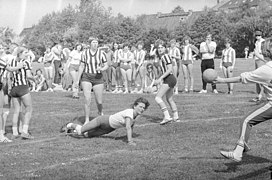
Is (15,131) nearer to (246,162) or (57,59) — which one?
(246,162)

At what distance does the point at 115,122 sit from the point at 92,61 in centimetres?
293

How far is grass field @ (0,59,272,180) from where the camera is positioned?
28.6ft

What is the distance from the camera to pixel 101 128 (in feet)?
39.7

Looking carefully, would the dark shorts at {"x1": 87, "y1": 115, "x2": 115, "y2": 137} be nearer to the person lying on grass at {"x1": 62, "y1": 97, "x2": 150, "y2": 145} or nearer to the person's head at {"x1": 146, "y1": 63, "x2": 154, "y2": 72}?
the person lying on grass at {"x1": 62, "y1": 97, "x2": 150, "y2": 145}

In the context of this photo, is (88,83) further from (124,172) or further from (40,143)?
(124,172)

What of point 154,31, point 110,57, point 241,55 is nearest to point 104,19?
point 154,31

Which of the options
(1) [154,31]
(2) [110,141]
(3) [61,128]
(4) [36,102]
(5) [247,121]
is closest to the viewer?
(5) [247,121]

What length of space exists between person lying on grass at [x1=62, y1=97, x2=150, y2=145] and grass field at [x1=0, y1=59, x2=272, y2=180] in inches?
10.5

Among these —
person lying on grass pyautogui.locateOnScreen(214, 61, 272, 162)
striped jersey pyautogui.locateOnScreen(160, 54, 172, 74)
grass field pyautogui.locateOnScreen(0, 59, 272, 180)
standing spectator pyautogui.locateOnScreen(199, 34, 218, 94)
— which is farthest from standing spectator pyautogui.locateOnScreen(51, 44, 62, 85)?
person lying on grass pyautogui.locateOnScreen(214, 61, 272, 162)

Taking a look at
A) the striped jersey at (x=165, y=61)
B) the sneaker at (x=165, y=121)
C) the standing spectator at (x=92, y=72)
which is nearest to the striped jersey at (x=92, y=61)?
the standing spectator at (x=92, y=72)

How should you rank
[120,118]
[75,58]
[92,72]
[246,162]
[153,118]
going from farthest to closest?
[75,58] → [153,118] → [92,72] → [120,118] → [246,162]

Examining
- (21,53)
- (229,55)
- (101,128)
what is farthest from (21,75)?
(229,55)

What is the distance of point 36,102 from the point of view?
19844 mm

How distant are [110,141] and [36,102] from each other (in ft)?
29.2
